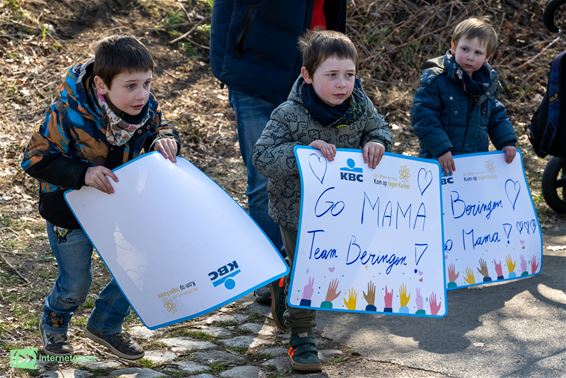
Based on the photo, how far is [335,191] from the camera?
4289mm

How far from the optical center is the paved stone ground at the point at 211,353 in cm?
437

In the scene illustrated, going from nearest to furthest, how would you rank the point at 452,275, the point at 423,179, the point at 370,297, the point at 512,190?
the point at 370,297
the point at 423,179
the point at 452,275
the point at 512,190

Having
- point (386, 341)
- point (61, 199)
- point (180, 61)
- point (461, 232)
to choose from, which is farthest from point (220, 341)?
point (180, 61)

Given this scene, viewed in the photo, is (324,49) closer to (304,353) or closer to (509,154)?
(304,353)

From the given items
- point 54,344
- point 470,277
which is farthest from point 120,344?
point 470,277

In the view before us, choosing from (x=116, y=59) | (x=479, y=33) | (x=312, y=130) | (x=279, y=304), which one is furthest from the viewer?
(x=479, y=33)

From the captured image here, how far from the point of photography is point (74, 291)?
425 centimetres

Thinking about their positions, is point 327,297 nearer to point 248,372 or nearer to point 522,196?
point 248,372

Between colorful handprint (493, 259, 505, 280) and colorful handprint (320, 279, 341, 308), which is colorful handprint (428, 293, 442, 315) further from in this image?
colorful handprint (493, 259, 505, 280)

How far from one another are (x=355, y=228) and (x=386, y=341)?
0.78m

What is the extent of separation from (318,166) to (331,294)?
0.56 metres

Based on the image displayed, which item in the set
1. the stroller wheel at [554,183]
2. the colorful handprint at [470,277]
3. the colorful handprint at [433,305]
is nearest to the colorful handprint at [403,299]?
the colorful handprint at [433,305]

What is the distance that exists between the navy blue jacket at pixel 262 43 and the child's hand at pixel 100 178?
1.37 meters

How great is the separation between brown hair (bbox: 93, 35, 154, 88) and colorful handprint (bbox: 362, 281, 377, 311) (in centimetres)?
136
